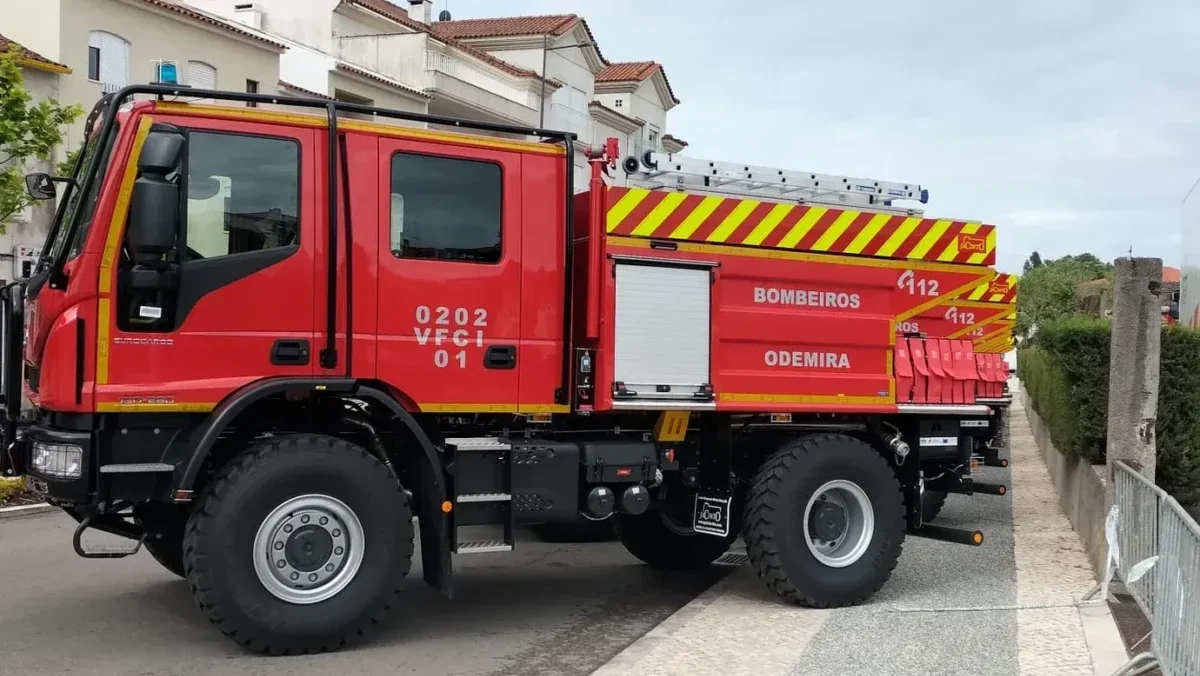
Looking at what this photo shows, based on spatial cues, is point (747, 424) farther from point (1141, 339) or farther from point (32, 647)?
point (32, 647)

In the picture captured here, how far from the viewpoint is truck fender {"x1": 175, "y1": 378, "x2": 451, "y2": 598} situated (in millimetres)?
5910

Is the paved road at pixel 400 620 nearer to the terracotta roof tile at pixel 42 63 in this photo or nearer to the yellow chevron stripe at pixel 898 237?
the yellow chevron stripe at pixel 898 237

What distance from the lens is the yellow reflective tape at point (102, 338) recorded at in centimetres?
585

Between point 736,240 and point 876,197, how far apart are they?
5.13 feet

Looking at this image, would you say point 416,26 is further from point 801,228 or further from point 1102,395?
point 801,228

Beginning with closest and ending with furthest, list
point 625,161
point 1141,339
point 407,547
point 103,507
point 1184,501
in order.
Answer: point 103,507 < point 407,547 < point 625,161 < point 1141,339 < point 1184,501

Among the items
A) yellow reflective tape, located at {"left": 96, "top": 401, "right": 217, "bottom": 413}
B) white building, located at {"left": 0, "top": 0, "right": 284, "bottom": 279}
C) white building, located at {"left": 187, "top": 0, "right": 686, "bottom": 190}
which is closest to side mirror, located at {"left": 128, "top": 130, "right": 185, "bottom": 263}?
yellow reflective tape, located at {"left": 96, "top": 401, "right": 217, "bottom": 413}

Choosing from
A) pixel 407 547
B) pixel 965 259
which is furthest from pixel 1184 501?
pixel 407 547

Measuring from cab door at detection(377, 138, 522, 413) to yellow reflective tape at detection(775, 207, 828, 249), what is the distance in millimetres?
1839

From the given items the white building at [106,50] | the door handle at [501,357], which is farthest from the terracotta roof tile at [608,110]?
the door handle at [501,357]

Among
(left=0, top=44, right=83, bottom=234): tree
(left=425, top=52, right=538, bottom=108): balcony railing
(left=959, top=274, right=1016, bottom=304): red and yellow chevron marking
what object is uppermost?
(left=425, top=52, right=538, bottom=108): balcony railing

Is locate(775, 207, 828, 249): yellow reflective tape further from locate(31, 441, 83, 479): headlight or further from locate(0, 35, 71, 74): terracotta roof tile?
locate(0, 35, 71, 74): terracotta roof tile

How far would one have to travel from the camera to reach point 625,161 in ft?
24.2

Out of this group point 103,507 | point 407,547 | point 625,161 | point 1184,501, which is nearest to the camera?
point 103,507
